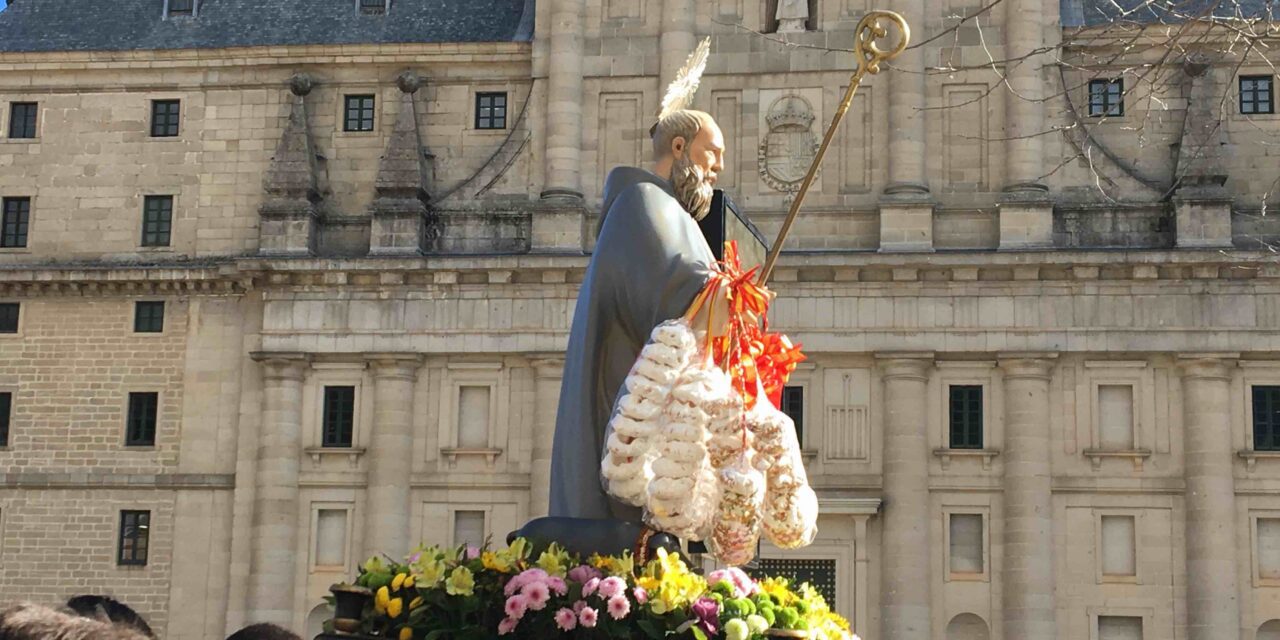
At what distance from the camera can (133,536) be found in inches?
1571

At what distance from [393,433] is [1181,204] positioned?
1740cm

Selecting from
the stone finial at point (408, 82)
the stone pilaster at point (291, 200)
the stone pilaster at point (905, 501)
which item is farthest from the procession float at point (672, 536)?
the stone finial at point (408, 82)

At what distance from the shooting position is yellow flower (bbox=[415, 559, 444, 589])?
23.8ft

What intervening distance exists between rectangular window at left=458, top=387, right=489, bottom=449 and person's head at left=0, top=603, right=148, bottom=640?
112ft

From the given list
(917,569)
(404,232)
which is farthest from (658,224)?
(404,232)

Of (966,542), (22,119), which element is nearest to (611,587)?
(966,542)

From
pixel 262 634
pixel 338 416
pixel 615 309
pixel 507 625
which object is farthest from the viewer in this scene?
pixel 338 416

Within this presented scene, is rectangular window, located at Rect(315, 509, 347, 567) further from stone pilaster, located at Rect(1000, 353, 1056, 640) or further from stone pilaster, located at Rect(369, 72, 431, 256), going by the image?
stone pilaster, located at Rect(1000, 353, 1056, 640)

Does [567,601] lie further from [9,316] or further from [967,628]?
[9,316]

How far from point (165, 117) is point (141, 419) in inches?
286

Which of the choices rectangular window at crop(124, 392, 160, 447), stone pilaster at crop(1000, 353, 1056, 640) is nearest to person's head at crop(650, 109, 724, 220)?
stone pilaster at crop(1000, 353, 1056, 640)

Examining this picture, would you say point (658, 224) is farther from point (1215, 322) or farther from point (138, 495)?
point (138, 495)

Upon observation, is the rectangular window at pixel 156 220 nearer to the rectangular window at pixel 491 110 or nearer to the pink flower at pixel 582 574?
the rectangular window at pixel 491 110

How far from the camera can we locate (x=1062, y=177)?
38.2m
